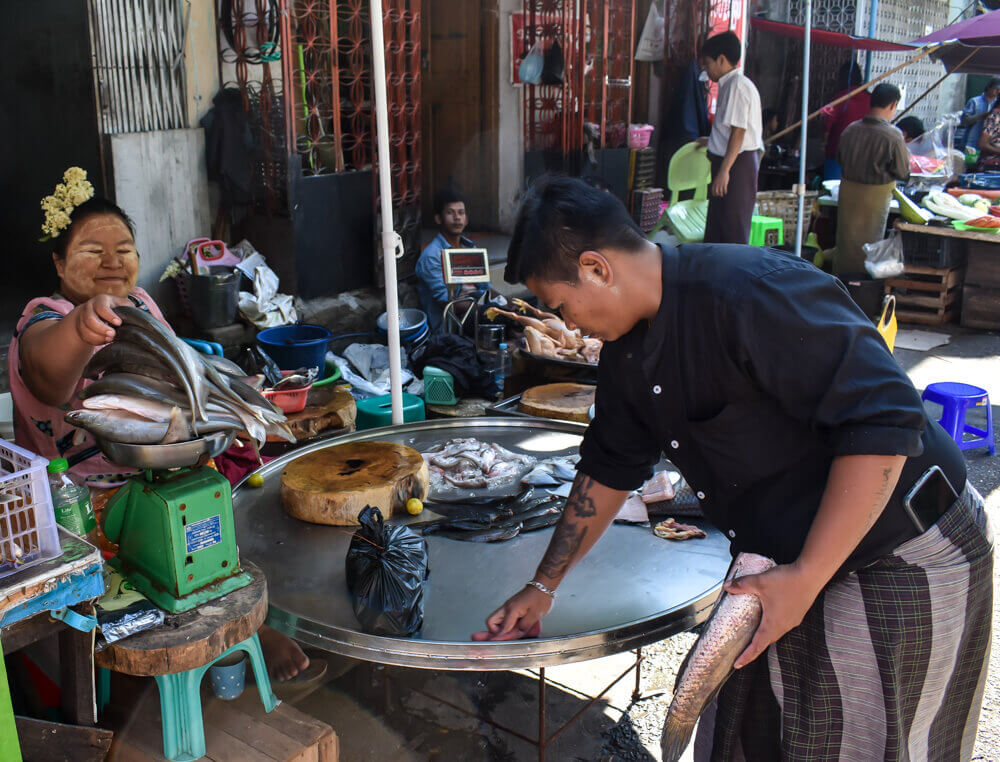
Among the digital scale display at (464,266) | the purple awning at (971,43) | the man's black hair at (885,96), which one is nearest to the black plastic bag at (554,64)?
the man's black hair at (885,96)

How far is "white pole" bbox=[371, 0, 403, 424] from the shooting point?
3.13 meters

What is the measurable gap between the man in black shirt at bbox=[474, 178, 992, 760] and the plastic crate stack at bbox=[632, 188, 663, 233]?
27.3 ft

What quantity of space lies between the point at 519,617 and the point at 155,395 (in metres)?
1.00

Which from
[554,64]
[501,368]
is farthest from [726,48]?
[501,368]

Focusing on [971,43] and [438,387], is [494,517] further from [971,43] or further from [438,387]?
[971,43]

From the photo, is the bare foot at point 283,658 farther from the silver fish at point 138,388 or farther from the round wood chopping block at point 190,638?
the silver fish at point 138,388

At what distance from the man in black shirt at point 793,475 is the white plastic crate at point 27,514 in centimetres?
100

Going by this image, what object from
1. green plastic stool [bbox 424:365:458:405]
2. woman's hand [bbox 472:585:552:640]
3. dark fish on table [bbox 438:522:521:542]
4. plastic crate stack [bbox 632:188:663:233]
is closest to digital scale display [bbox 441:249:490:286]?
green plastic stool [bbox 424:365:458:405]

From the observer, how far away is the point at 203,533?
1.95 m

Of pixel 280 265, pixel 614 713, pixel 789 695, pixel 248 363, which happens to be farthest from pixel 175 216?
pixel 789 695

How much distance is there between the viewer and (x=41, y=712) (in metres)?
2.16

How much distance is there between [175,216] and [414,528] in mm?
3990

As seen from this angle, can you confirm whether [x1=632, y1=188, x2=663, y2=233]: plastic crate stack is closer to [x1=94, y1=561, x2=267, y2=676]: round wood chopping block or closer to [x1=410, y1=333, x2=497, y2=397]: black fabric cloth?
[x1=410, y1=333, x2=497, y2=397]: black fabric cloth

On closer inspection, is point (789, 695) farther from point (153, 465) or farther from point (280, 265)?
point (280, 265)
